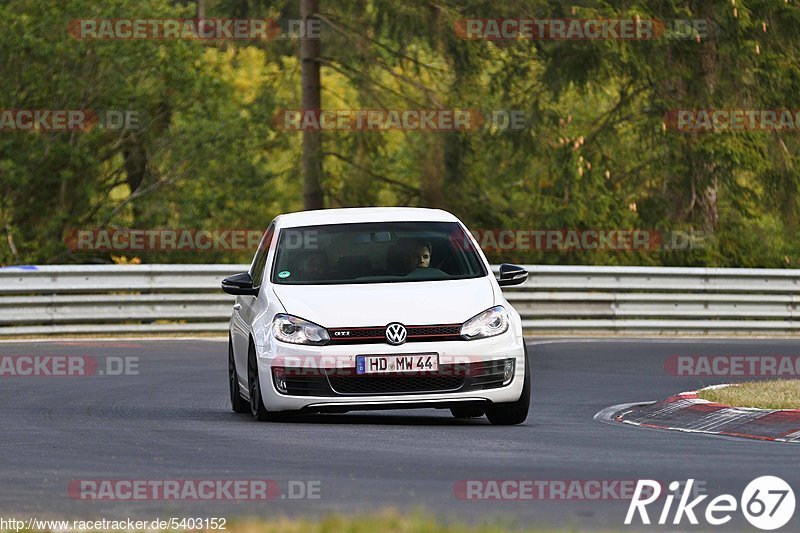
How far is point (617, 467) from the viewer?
911 centimetres

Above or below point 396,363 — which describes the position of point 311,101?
above

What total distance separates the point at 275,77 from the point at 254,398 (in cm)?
2385

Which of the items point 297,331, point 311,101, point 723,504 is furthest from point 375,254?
point 311,101

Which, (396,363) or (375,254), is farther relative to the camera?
(375,254)

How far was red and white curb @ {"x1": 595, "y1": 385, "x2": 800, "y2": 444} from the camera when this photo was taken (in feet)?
37.6

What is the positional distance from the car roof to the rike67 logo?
4.91 meters

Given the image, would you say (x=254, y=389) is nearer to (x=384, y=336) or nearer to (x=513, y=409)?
(x=384, y=336)

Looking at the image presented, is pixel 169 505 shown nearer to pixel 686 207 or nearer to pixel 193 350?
pixel 193 350

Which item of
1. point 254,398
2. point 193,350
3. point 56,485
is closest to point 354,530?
point 56,485

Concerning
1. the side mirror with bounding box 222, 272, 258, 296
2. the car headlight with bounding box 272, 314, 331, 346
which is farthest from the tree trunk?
the car headlight with bounding box 272, 314, 331, 346

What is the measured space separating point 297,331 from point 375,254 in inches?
51.3

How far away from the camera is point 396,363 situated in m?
11.4

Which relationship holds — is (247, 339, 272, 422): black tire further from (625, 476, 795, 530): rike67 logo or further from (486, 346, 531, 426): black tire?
(625, 476, 795, 530): rike67 logo

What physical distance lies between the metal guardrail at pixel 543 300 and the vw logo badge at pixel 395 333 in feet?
40.3
